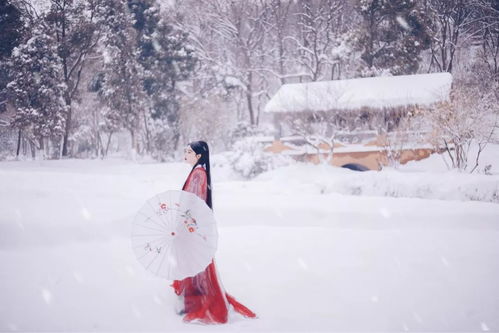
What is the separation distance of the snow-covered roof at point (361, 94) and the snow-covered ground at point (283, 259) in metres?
7.34

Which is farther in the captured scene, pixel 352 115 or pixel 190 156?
pixel 352 115

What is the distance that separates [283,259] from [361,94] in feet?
45.2

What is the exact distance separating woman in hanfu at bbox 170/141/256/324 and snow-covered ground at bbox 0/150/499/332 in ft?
0.60

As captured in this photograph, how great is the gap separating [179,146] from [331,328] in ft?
83.3

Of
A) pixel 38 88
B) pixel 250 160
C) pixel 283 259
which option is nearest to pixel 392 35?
pixel 250 160

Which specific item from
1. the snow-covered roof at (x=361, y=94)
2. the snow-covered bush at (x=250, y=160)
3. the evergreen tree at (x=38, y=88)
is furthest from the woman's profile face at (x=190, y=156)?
the snow-covered roof at (x=361, y=94)

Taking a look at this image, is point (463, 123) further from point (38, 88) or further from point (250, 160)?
point (38, 88)

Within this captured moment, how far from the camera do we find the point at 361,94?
18234 millimetres

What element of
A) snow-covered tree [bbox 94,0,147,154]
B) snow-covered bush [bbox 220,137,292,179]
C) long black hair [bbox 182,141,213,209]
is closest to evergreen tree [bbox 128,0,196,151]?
snow-covered tree [bbox 94,0,147,154]

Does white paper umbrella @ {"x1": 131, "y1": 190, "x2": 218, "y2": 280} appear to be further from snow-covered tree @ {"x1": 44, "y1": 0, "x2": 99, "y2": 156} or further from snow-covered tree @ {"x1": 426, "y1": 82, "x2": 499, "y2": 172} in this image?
snow-covered tree @ {"x1": 44, "y1": 0, "x2": 99, "y2": 156}

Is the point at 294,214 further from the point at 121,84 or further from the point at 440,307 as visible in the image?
the point at 121,84

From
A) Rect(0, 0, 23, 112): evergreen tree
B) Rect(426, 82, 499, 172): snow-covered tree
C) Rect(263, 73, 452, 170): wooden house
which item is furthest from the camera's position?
Rect(263, 73, 452, 170): wooden house

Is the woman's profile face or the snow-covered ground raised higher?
the woman's profile face

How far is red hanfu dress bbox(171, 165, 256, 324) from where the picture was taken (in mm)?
3996
